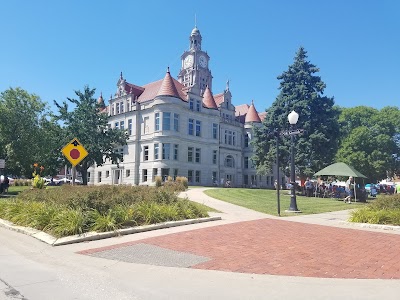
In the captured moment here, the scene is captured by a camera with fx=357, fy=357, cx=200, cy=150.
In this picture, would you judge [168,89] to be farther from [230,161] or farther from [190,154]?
[230,161]

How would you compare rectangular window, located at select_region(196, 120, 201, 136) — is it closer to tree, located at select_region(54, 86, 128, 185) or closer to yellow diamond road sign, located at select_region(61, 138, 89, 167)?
tree, located at select_region(54, 86, 128, 185)

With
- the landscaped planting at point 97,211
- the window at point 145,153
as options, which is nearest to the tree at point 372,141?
the window at point 145,153

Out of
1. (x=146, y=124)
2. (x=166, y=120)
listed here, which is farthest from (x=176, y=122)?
(x=146, y=124)

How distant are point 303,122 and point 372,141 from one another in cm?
2301

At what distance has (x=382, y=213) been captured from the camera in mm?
12039

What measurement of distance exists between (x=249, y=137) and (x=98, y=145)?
30991mm

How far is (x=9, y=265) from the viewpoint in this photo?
22.6 feet

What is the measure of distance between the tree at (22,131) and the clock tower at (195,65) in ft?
191

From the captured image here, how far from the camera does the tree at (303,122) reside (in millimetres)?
34906

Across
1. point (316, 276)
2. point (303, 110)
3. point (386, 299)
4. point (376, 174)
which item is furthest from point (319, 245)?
point (376, 174)

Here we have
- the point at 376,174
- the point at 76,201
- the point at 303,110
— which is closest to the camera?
the point at 76,201

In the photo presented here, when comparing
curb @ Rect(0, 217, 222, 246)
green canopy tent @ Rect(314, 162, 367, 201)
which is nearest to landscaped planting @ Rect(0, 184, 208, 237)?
curb @ Rect(0, 217, 222, 246)

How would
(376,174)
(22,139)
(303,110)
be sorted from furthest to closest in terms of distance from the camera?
(376,174)
(303,110)
(22,139)

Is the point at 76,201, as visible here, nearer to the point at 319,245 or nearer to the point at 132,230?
the point at 132,230
